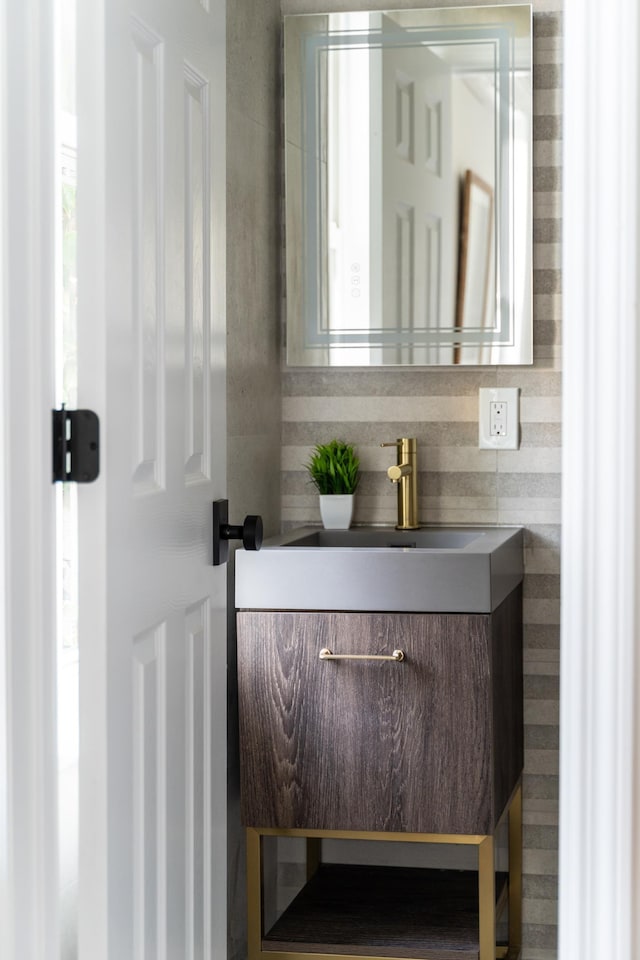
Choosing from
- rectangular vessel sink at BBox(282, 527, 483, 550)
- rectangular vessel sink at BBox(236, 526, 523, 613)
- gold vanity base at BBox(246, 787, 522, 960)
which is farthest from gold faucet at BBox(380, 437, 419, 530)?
gold vanity base at BBox(246, 787, 522, 960)

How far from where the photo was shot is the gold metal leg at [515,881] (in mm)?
2328

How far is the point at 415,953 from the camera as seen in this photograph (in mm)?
1895

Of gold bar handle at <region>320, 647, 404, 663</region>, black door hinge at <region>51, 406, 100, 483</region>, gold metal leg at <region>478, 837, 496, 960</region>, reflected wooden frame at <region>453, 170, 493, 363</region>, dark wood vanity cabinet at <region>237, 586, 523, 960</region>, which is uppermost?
reflected wooden frame at <region>453, 170, 493, 363</region>

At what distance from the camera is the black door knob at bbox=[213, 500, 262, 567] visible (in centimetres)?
168

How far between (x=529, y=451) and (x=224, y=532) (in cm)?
90

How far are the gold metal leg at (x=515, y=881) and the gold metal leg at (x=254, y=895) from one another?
24.6 inches

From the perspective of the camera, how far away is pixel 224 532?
1.70 metres

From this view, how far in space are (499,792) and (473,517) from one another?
643 mm

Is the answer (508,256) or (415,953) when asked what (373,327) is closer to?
(508,256)

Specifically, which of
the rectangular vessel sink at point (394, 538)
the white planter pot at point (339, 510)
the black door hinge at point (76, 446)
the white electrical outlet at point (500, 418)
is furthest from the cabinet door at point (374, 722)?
the black door hinge at point (76, 446)

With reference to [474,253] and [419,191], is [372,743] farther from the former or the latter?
[419,191]

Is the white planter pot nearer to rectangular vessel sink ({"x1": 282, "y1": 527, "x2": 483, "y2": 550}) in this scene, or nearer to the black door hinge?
rectangular vessel sink ({"x1": 282, "y1": 527, "x2": 483, "y2": 550})

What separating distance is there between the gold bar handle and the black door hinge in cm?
74

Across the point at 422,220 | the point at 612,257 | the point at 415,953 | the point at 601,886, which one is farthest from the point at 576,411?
the point at 422,220
